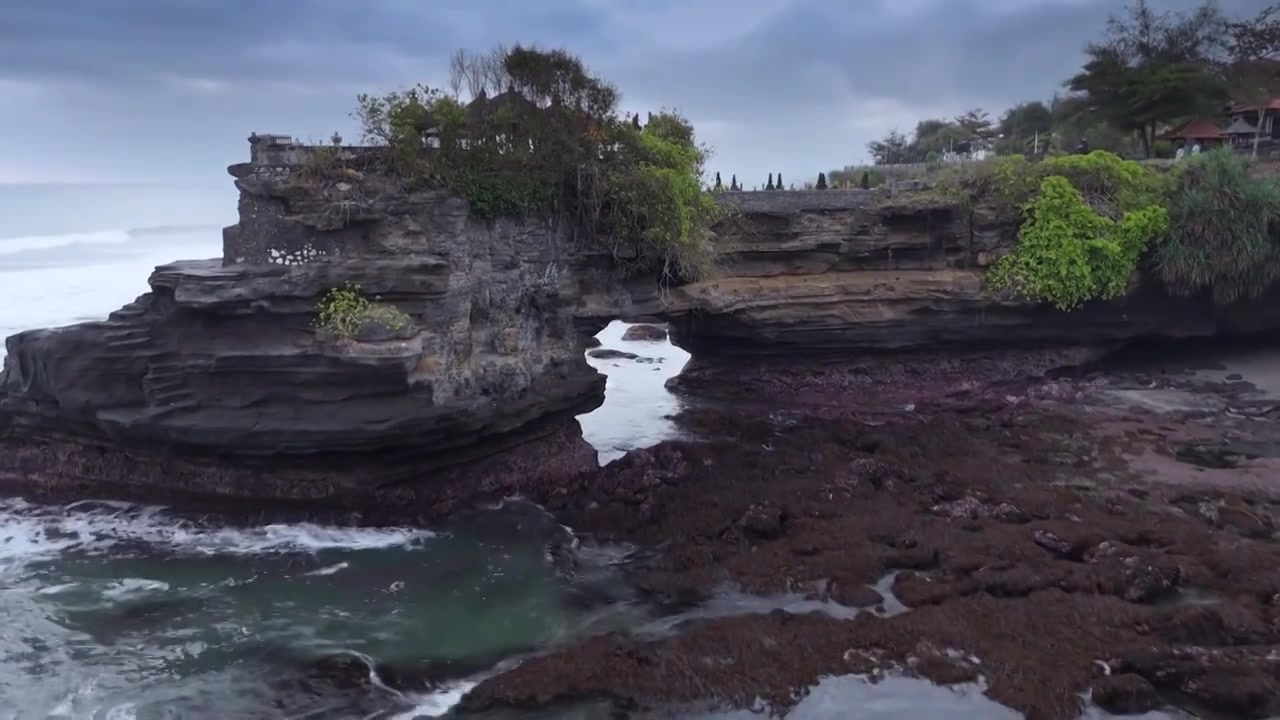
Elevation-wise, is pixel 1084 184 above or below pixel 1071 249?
above

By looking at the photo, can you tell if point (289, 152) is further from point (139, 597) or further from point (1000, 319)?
point (1000, 319)

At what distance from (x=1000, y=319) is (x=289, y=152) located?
15546 mm

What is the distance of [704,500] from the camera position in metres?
15.5

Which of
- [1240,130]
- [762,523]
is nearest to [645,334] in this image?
[762,523]

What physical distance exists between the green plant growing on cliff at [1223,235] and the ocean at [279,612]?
47.6 feet

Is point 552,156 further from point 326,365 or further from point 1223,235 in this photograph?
point 1223,235

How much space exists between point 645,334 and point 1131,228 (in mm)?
15874

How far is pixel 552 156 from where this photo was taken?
670 inches

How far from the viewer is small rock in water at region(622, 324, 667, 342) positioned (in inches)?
1261

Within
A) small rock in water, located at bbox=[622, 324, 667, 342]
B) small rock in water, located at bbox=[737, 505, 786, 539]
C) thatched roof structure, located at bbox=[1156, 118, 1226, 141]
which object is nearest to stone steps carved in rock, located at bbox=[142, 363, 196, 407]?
small rock in water, located at bbox=[737, 505, 786, 539]

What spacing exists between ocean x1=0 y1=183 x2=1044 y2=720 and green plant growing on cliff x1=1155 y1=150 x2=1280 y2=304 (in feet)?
47.6

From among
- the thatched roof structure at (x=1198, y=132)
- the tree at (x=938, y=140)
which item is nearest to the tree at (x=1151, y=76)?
the thatched roof structure at (x=1198, y=132)

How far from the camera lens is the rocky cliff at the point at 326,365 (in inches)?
587

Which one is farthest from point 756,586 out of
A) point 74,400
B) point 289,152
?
point 74,400
